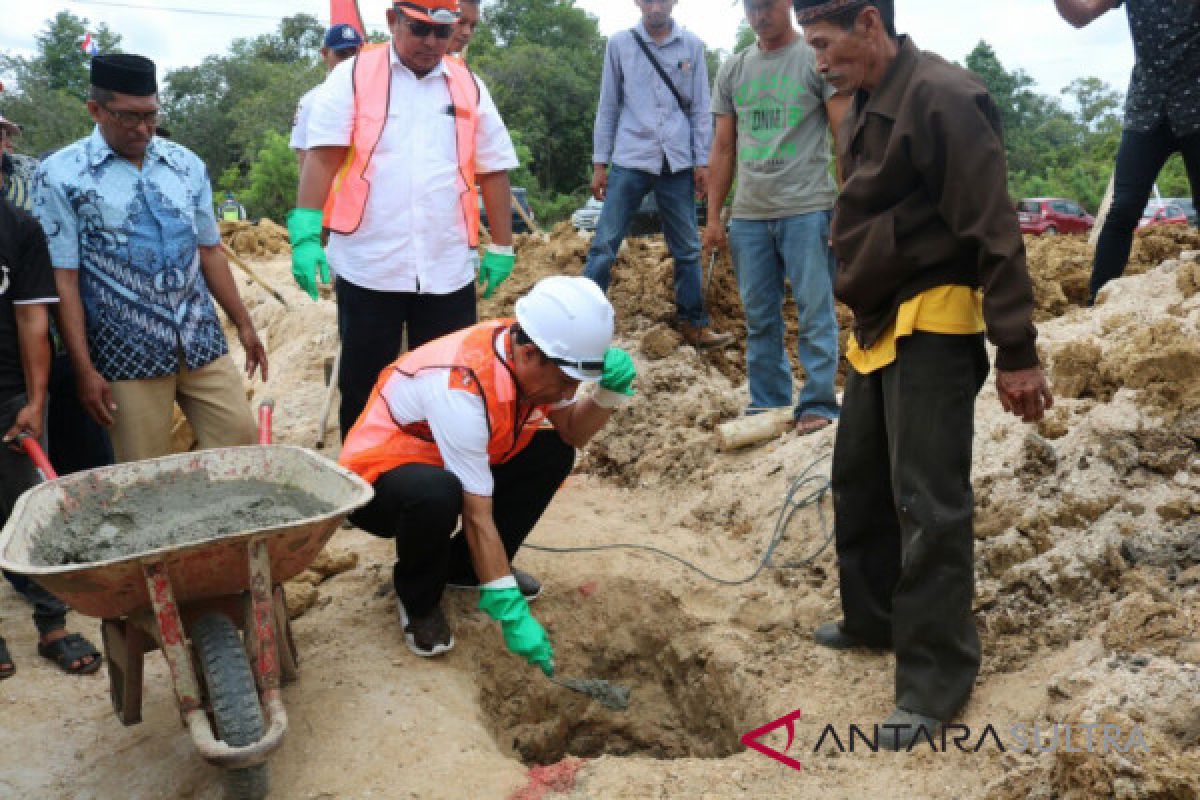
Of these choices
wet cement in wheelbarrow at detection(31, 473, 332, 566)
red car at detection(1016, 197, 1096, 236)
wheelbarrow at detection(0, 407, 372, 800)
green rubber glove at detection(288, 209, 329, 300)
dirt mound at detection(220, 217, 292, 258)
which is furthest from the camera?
red car at detection(1016, 197, 1096, 236)

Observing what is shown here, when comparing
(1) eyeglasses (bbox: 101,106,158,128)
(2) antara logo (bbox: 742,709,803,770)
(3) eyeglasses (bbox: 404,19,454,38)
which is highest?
(3) eyeglasses (bbox: 404,19,454,38)

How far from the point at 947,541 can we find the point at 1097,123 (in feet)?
156

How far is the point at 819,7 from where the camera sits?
106 inches

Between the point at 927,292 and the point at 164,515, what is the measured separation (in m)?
2.35

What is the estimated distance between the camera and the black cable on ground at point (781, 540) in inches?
166

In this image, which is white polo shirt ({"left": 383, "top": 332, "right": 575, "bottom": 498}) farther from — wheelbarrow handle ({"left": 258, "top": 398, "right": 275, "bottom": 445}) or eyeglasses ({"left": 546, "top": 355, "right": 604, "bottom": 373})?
wheelbarrow handle ({"left": 258, "top": 398, "right": 275, "bottom": 445})

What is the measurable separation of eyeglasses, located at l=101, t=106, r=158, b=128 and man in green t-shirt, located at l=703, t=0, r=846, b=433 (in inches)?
106

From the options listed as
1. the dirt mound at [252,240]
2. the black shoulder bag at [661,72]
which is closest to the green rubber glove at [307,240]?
the black shoulder bag at [661,72]

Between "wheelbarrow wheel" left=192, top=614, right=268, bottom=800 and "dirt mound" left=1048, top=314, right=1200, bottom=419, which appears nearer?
"wheelbarrow wheel" left=192, top=614, right=268, bottom=800

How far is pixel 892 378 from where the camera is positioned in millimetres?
2879

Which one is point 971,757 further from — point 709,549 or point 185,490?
point 185,490

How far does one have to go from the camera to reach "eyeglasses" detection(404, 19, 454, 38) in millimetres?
3918

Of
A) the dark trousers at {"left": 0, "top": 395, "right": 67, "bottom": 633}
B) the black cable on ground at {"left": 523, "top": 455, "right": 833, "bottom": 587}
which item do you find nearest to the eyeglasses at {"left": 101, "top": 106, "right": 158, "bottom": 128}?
the dark trousers at {"left": 0, "top": 395, "right": 67, "bottom": 633}

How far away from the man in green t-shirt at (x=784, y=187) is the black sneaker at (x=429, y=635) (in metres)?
2.22
